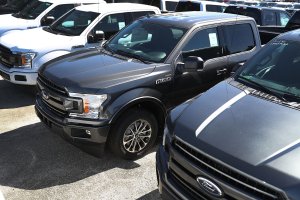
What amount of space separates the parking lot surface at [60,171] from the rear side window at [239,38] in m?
2.14

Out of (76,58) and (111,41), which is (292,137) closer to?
(76,58)

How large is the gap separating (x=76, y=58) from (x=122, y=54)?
663 millimetres

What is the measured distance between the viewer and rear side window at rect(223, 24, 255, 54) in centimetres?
575

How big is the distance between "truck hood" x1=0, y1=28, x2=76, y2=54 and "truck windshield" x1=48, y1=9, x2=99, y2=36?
0.80 ft

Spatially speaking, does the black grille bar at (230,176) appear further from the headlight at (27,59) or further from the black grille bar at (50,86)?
the headlight at (27,59)

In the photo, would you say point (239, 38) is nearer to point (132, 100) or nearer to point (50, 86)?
point (132, 100)

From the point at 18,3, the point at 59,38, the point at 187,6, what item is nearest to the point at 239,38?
the point at 59,38

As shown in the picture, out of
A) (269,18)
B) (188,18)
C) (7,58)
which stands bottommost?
(269,18)

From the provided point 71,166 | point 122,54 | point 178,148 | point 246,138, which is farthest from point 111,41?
point 246,138

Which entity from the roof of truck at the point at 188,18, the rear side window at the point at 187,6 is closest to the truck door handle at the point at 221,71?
the roof of truck at the point at 188,18

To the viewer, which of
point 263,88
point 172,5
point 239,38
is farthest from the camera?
point 172,5

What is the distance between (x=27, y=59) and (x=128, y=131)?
10.6 feet

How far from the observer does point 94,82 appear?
4473mm

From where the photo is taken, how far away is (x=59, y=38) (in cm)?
746
